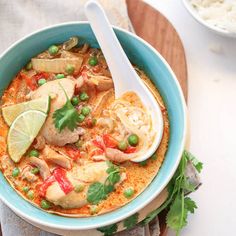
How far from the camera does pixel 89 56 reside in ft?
8.20

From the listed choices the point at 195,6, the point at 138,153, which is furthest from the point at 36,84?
the point at 195,6

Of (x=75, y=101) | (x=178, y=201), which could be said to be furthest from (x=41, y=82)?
(x=178, y=201)

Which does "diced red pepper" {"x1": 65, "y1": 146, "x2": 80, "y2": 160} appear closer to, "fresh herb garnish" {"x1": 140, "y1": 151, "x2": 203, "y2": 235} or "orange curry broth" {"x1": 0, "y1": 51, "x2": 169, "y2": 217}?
"orange curry broth" {"x1": 0, "y1": 51, "x2": 169, "y2": 217}

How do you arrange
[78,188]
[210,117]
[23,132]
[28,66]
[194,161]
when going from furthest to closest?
[210,117]
[28,66]
[194,161]
[23,132]
[78,188]

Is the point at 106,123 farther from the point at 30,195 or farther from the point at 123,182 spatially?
the point at 30,195

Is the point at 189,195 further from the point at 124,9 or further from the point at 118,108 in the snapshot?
the point at 124,9

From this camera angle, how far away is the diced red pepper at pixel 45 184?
2.20m

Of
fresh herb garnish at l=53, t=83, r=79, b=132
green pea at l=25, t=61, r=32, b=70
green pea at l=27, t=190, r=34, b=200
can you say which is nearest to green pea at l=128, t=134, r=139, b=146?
fresh herb garnish at l=53, t=83, r=79, b=132

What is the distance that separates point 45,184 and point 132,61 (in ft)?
2.12

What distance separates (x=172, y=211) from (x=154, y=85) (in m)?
0.53

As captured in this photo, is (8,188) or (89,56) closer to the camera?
(8,188)

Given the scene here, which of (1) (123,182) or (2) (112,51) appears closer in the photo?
(1) (123,182)

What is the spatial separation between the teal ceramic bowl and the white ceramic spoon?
0.05 meters

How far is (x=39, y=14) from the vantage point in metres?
2.69
